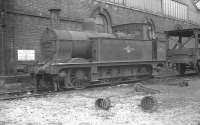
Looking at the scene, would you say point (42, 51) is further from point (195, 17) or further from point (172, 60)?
point (195, 17)

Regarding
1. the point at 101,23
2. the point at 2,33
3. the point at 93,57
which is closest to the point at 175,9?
the point at 101,23

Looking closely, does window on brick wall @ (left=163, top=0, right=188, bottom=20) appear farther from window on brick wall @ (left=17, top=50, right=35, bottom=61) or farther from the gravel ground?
the gravel ground

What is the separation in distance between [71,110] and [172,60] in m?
11.2

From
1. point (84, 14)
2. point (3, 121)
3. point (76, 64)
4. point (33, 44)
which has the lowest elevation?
point (3, 121)

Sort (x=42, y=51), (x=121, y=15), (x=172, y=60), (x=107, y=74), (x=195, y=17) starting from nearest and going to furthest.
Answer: (x=42, y=51) < (x=107, y=74) < (x=172, y=60) < (x=121, y=15) < (x=195, y=17)

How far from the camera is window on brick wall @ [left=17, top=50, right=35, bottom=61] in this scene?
15.1 metres

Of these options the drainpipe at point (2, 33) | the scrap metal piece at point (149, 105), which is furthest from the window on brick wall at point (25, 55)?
the scrap metal piece at point (149, 105)

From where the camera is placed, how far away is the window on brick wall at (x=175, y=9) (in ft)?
100

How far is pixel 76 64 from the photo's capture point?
11398mm

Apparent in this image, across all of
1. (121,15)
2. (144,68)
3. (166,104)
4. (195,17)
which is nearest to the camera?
(166,104)

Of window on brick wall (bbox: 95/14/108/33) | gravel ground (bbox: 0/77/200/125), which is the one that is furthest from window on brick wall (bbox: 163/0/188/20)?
gravel ground (bbox: 0/77/200/125)

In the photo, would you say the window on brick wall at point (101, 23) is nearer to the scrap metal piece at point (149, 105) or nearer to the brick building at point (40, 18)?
the brick building at point (40, 18)

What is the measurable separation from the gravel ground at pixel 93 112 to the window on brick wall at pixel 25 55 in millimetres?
6255

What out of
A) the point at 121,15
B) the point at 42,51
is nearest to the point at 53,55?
the point at 42,51
